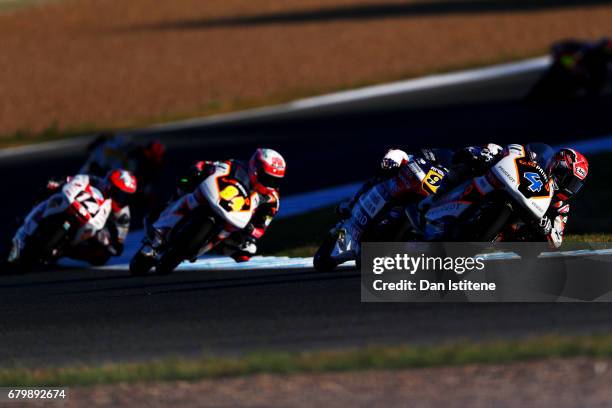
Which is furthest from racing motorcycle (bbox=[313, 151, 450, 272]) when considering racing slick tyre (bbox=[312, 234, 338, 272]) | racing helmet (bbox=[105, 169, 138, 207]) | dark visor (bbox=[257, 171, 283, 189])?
racing helmet (bbox=[105, 169, 138, 207])

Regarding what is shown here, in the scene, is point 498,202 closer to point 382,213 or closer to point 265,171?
point 382,213

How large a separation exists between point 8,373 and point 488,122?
1481 cm

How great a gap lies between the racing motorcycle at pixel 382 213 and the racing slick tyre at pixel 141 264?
Result: 76.0 inches

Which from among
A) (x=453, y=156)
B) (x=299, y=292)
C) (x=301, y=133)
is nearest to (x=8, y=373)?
(x=299, y=292)

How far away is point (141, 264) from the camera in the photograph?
13.2 metres

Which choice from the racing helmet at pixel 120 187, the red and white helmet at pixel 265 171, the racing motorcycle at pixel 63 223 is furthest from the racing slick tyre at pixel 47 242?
the red and white helmet at pixel 265 171

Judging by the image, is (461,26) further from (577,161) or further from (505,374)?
(505,374)

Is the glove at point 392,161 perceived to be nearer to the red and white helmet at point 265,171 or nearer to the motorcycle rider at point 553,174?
the motorcycle rider at point 553,174

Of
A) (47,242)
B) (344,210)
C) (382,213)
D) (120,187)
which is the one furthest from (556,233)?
(47,242)

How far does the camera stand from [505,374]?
25.4 ft

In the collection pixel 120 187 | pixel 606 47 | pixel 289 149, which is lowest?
pixel 120 187

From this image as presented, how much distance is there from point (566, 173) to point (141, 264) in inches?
178

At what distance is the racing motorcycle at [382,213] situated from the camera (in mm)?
11750

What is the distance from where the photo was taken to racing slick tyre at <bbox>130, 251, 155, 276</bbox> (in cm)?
1315
